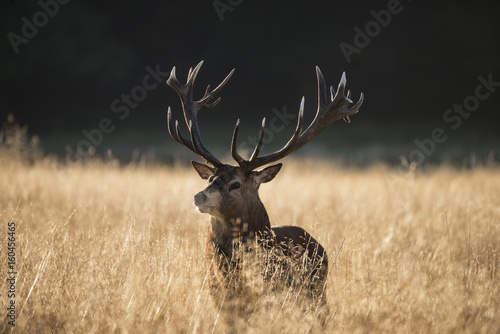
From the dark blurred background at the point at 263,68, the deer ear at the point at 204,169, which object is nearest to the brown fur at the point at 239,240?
the deer ear at the point at 204,169

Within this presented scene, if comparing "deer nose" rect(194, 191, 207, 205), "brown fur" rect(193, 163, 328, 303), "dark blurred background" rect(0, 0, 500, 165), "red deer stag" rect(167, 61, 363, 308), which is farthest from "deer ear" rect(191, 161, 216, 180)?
"dark blurred background" rect(0, 0, 500, 165)

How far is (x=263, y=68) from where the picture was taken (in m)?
20.7

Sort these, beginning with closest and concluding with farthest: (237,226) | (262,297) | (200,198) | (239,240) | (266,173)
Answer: (262,297), (200,198), (239,240), (237,226), (266,173)

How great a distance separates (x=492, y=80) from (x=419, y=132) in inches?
124

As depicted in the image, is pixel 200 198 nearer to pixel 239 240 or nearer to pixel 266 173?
pixel 239 240

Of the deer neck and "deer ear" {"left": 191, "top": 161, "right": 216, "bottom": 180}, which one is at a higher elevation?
"deer ear" {"left": 191, "top": 161, "right": 216, "bottom": 180}

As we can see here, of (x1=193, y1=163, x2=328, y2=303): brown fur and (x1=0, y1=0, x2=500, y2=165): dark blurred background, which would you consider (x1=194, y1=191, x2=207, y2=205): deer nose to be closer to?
(x1=193, y1=163, x2=328, y2=303): brown fur

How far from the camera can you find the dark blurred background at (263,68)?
19094 mm

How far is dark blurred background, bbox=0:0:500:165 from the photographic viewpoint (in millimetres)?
19094

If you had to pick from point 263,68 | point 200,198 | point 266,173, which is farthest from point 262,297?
Result: point 263,68

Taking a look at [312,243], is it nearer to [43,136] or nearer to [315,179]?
[315,179]

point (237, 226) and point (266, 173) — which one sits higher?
point (266, 173)

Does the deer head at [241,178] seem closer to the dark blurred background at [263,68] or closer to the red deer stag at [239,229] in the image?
the red deer stag at [239,229]

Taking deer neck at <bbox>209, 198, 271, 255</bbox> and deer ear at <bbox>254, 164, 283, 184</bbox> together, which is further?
deer ear at <bbox>254, 164, 283, 184</bbox>
